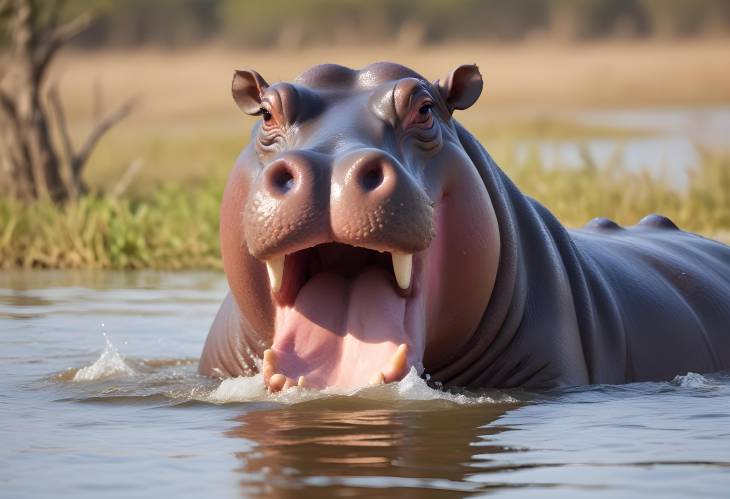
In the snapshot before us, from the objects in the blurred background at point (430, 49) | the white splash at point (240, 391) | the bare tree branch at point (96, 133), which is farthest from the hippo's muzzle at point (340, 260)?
the blurred background at point (430, 49)

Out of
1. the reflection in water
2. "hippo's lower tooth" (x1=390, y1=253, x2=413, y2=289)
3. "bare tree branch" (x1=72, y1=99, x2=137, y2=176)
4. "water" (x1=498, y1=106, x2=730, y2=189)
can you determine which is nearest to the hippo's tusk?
the reflection in water

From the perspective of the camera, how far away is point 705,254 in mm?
7422

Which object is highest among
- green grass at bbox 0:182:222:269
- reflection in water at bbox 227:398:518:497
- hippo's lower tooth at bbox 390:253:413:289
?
green grass at bbox 0:182:222:269

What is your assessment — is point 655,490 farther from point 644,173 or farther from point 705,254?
point 644,173

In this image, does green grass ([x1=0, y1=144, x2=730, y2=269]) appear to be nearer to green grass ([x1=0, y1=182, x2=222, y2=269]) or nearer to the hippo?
green grass ([x1=0, y1=182, x2=222, y2=269])

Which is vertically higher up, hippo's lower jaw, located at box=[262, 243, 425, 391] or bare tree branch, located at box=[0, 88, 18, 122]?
bare tree branch, located at box=[0, 88, 18, 122]

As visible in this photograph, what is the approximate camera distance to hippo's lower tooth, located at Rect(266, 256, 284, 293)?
5.17m

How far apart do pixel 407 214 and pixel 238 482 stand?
1.17 m

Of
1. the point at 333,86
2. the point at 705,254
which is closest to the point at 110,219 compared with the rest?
the point at 705,254

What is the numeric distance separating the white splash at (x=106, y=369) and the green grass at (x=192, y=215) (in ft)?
15.9

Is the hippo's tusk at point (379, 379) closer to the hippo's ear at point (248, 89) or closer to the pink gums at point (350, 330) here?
the pink gums at point (350, 330)

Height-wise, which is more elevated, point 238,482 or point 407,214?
point 407,214

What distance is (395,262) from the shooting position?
5.13 metres

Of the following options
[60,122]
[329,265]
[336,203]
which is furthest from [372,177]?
[60,122]
